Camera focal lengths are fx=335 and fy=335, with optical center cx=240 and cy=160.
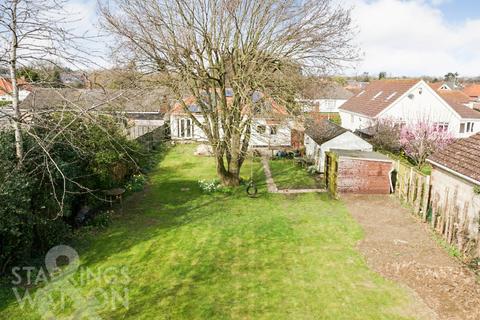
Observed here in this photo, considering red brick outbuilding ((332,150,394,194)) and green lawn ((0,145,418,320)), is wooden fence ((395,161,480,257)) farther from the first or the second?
green lawn ((0,145,418,320))

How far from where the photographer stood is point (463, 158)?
38.2 feet

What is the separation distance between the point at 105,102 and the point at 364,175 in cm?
1319

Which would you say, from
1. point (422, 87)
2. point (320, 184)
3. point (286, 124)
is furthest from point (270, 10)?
point (422, 87)

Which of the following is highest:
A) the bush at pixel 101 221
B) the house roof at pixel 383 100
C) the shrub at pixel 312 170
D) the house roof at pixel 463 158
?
the house roof at pixel 383 100

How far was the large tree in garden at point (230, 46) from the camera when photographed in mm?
15719

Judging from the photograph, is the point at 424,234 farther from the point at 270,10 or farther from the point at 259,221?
the point at 270,10

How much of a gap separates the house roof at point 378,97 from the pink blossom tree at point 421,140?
572 cm

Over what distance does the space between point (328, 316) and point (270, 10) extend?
14263 millimetres

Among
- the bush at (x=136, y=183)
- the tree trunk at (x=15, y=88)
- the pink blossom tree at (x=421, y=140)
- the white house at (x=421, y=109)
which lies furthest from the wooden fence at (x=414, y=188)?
the white house at (x=421, y=109)

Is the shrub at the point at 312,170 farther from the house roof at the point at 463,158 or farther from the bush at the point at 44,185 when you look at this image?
the bush at the point at 44,185

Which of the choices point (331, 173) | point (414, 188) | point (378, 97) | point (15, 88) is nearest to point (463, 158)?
point (414, 188)

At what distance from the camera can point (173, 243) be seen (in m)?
11.2

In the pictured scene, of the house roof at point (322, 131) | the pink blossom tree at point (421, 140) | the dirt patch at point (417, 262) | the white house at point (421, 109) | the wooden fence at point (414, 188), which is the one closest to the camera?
the dirt patch at point (417, 262)

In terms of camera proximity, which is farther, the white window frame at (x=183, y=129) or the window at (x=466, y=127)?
the window at (x=466, y=127)
